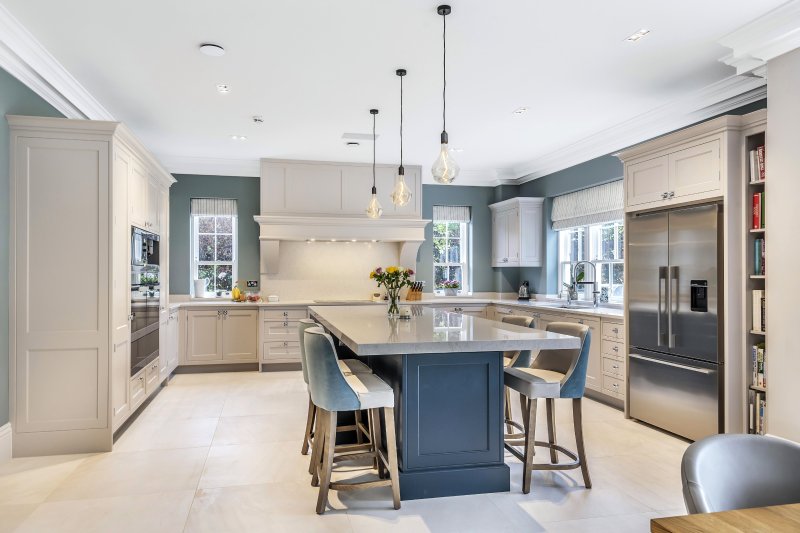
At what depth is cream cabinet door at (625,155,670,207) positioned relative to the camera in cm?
432

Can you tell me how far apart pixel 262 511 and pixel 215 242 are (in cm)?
510

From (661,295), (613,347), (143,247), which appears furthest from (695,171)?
(143,247)

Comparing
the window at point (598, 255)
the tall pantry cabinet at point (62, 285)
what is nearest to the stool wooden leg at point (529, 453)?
the tall pantry cabinet at point (62, 285)

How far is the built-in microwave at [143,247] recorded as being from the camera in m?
4.41

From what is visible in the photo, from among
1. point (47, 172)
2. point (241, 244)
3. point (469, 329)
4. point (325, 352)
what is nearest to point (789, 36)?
point (469, 329)

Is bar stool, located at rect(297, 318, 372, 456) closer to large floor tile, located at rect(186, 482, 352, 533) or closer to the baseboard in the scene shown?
large floor tile, located at rect(186, 482, 352, 533)

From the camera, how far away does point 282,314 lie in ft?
22.3

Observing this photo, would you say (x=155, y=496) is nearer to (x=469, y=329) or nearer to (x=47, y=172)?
(x=469, y=329)

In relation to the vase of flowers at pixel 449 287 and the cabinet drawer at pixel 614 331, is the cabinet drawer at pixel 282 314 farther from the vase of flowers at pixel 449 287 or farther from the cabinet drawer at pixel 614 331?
the cabinet drawer at pixel 614 331

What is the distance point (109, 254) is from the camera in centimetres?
379

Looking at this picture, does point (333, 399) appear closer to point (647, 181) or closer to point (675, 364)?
point (675, 364)

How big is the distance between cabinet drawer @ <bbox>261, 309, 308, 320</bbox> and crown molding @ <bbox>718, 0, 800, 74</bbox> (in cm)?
515

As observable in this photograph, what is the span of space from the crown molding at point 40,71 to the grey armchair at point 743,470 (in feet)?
13.1

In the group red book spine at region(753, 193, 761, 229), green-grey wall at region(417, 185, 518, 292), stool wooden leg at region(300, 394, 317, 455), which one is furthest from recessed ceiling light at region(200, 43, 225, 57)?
green-grey wall at region(417, 185, 518, 292)
